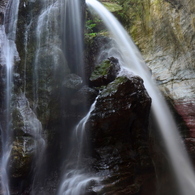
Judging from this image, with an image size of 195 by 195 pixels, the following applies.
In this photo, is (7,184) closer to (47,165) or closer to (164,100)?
(47,165)

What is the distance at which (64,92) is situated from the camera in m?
7.93

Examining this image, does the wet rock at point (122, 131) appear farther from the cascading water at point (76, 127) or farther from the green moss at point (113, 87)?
the cascading water at point (76, 127)

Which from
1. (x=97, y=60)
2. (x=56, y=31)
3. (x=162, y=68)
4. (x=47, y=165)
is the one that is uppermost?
(x=56, y=31)

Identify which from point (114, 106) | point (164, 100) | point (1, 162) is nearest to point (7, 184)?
point (1, 162)

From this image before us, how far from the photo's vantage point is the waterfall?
19.2ft

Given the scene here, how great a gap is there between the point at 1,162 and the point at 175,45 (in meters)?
9.51

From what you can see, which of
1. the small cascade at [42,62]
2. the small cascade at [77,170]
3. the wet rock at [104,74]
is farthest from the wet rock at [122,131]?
the small cascade at [42,62]

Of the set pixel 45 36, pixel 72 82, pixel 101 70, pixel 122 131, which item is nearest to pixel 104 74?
pixel 101 70

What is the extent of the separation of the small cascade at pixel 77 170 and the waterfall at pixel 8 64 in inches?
67.7

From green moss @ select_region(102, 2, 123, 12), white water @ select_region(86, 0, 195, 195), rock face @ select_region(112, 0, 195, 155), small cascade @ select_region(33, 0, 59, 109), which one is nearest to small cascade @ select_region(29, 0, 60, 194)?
small cascade @ select_region(33, 0, 59, 109)

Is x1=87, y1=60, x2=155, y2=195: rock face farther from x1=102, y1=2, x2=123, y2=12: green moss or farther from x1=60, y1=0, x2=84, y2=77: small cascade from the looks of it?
x1=102, y1=2, x2=123, y2=12: green moss

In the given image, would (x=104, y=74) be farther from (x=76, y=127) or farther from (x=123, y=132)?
(x=123, y=132)

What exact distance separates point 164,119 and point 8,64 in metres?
6.48

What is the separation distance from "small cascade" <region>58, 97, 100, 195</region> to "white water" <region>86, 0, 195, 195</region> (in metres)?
3.26
